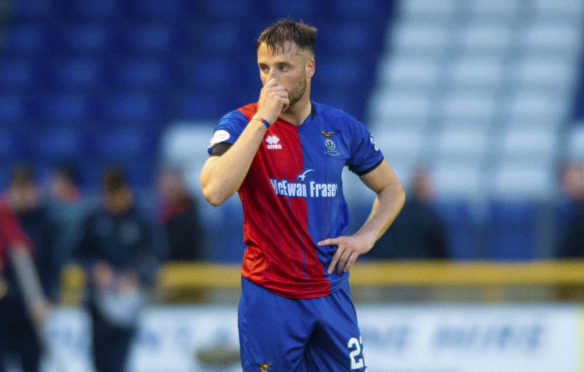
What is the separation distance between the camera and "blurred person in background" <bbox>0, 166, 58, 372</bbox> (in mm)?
7395

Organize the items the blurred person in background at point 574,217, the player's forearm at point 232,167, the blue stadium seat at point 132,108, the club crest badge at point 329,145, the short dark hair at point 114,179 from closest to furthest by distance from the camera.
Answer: the player's forearm at point 232,167, the club crest badge at point 329,145, the short dark hair at point 114,179, the blurred person in background at point 574,217, the blue stadium seat at point 132,108

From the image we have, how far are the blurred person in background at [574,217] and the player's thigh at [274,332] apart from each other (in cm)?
585

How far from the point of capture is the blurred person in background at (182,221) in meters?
9.11

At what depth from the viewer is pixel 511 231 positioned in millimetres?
9609

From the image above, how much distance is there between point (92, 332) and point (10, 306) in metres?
0.70

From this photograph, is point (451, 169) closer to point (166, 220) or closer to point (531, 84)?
point (531, 84)

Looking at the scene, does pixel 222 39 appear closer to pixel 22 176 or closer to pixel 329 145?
pixel 22 176

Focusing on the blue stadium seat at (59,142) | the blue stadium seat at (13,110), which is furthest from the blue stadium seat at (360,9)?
the blue stadium seat at (13,110)

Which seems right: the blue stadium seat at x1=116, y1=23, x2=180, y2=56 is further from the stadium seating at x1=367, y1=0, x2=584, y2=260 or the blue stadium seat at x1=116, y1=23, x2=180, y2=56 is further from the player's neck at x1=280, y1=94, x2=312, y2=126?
the player's neck at x1=280, y1=94, x2=312, y2=126

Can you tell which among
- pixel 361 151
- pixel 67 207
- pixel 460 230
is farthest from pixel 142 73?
pixel 361 151

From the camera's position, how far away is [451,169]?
41.5 ft

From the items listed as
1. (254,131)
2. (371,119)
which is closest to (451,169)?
(371,119)

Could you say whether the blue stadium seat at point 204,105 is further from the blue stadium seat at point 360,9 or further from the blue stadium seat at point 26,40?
the blue stadium seat at point 360,9

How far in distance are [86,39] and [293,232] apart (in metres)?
12.0
